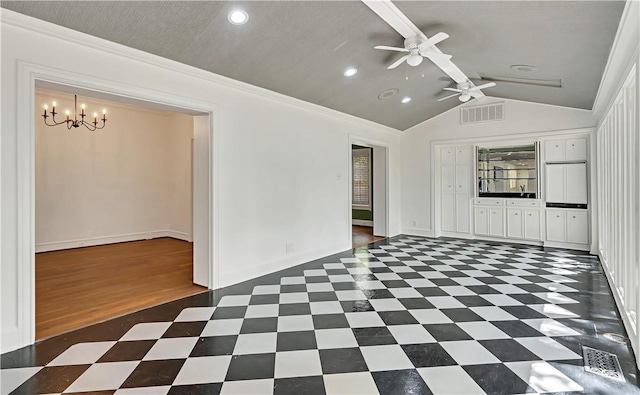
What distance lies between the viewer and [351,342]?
258 centimetres

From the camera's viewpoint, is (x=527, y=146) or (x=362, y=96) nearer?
(x=362, y=96)

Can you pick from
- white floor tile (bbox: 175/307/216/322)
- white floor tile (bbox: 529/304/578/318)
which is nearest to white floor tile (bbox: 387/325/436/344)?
white floor tile (bbox: 529/304/578/318)

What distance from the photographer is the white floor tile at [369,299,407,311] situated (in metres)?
3.27

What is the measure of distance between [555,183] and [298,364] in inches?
241

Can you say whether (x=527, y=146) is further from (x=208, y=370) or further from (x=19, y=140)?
(x=19, y=140)

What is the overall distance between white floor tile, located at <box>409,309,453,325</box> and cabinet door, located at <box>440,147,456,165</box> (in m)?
4.93

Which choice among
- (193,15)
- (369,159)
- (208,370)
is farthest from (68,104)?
(369,159)

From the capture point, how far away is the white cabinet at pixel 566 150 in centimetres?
589

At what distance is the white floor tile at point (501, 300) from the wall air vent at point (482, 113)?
4340 millimetres

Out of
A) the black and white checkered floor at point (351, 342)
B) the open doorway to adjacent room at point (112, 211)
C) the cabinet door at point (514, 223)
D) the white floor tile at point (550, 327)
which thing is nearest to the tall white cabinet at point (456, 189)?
the cabinet door at point (514, 223)

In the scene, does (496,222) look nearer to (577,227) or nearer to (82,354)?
(577,227)

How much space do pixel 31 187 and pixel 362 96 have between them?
171 inches

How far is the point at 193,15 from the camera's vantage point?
276 centimetres

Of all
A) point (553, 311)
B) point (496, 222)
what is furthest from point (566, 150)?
point (553, 311)
